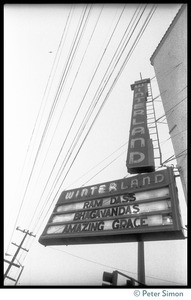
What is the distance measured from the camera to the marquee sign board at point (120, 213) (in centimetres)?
588

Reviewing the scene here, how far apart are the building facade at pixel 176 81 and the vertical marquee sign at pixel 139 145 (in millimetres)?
1017

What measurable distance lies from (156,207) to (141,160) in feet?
7.76

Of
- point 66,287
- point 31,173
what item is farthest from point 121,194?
point 31,173

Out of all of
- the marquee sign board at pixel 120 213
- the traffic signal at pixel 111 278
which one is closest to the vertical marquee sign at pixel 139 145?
the marquee sign board at pixel 120 213

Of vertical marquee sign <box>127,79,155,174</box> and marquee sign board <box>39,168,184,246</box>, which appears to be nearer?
marquee sign board <box>39,168,184,246</box>

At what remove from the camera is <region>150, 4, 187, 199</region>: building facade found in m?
8.64

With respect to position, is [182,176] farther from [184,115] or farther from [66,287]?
[66,287]

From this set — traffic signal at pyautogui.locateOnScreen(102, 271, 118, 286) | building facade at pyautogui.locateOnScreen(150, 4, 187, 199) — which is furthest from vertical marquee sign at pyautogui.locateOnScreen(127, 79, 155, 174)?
traffic signal at pyautogui.locateOnScreen(102, 271, 118, 286)

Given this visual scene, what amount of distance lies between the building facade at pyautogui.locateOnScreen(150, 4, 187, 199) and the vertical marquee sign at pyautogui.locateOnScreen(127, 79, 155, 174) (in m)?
1.02

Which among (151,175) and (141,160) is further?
(141,160)

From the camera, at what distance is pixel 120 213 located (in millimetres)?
6625

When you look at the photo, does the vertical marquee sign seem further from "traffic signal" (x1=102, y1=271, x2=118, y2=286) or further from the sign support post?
"traffic signal" (x1=102, y1=271, x2=118, y2=286)

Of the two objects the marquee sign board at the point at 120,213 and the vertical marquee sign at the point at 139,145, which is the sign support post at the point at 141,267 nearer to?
the marquee sign board at the point at 120,213

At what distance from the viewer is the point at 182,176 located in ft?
25.0
